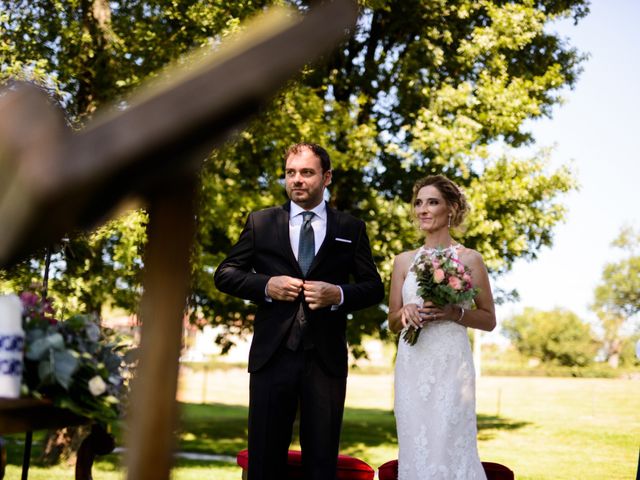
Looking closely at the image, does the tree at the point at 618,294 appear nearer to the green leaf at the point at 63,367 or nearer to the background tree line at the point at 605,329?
the background tree line at the point at 605,329

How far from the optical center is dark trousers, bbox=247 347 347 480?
455 centimetres

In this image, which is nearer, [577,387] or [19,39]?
[19,39]

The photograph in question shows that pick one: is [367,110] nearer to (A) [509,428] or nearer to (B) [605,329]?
(A) [509,428]

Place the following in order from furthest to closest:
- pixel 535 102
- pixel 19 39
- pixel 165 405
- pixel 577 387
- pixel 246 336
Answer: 1. pixel 577 387
2. pixel 246 336
3. pixel 535 102
4. pixel 19 39
5. pixel 165 405

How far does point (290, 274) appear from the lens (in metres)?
4.81

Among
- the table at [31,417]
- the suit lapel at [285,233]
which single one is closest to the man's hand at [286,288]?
the suit lapel at [285,233]

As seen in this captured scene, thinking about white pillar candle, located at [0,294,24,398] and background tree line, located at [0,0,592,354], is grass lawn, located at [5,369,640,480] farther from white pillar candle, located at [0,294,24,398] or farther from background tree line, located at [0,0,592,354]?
background tree line, located at [0,0,592,354]

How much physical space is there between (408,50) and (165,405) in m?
14.2

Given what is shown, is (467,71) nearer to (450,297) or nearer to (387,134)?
(387,134)

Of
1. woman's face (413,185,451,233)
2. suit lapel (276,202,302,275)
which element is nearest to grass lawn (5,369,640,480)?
suit lapel (276,202,302,275)

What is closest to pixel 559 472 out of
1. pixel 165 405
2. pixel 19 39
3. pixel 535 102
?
pixel 535 102

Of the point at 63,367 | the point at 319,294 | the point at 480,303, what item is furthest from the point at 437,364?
the point at 63,367

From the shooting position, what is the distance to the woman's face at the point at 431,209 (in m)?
5.45

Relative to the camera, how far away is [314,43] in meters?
1.14
